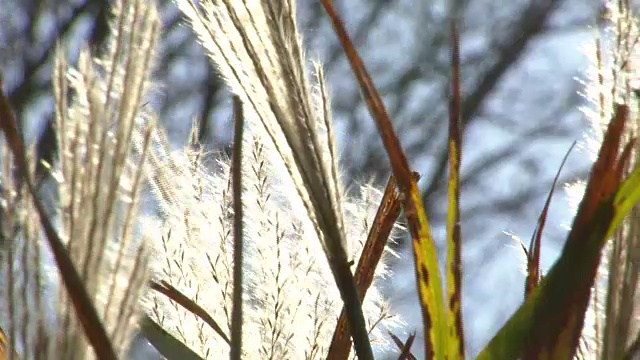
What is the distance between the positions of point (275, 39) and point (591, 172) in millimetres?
159

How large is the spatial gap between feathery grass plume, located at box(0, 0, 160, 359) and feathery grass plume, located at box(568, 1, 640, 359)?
233 millimetres

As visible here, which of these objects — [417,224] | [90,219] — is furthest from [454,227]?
[90,219]

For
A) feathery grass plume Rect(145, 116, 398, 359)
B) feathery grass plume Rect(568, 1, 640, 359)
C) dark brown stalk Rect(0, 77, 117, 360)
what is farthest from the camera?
feathery grass plume Rect(145, 116, 398, 359)

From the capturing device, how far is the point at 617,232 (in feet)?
1.53

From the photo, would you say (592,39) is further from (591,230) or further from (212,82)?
(212,82)

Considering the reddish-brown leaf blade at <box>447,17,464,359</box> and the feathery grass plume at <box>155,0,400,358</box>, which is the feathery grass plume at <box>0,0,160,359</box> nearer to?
the feathery grass plume at <box>155,0,400,358</box>

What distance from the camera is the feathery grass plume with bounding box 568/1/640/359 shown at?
18.0 inches

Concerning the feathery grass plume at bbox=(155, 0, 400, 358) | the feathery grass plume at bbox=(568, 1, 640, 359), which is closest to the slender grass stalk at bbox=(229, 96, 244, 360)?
the feathery grass plume at bbox=(155, 0, 400, 358)

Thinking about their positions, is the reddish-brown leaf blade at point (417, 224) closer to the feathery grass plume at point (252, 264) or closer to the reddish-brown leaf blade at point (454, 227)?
the reddish-brown leaf blade at point (454, 227)

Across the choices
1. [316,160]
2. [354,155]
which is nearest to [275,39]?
[316,160]

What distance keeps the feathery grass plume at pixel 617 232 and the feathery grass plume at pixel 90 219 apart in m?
0.23

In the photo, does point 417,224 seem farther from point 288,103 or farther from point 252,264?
point 252,264

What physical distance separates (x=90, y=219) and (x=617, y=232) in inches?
10.3

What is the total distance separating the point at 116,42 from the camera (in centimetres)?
39
